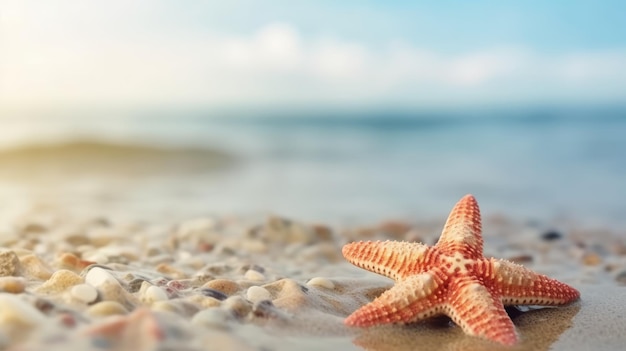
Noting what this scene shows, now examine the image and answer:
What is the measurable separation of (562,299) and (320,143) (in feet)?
56.7

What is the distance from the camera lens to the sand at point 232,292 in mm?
2549

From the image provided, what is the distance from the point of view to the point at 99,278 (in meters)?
3.10

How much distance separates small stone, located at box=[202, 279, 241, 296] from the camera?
3.39m

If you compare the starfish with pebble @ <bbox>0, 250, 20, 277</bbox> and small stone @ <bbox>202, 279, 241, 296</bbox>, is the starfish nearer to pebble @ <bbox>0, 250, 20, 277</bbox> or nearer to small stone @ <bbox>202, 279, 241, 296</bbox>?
small stone @ <bbox>202, 279, 241, 296</bbox>

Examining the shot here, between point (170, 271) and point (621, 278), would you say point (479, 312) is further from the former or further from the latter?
point (170, 271)

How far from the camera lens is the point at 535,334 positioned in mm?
3117

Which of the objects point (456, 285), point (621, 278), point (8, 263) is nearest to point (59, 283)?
point (8, 263)

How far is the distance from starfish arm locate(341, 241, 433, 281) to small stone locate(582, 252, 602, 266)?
6.86 ft

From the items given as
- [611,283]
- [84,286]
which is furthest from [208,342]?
[611,283]

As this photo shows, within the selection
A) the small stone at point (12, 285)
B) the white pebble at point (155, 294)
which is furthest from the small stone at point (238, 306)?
the small stone at point (12, 285)

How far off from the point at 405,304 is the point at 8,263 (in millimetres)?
2102

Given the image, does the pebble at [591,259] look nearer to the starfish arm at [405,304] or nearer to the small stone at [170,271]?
the starfish arm at [405,304]

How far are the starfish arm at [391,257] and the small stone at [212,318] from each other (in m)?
0.87

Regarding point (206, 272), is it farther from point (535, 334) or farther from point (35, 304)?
point (535, 334)
